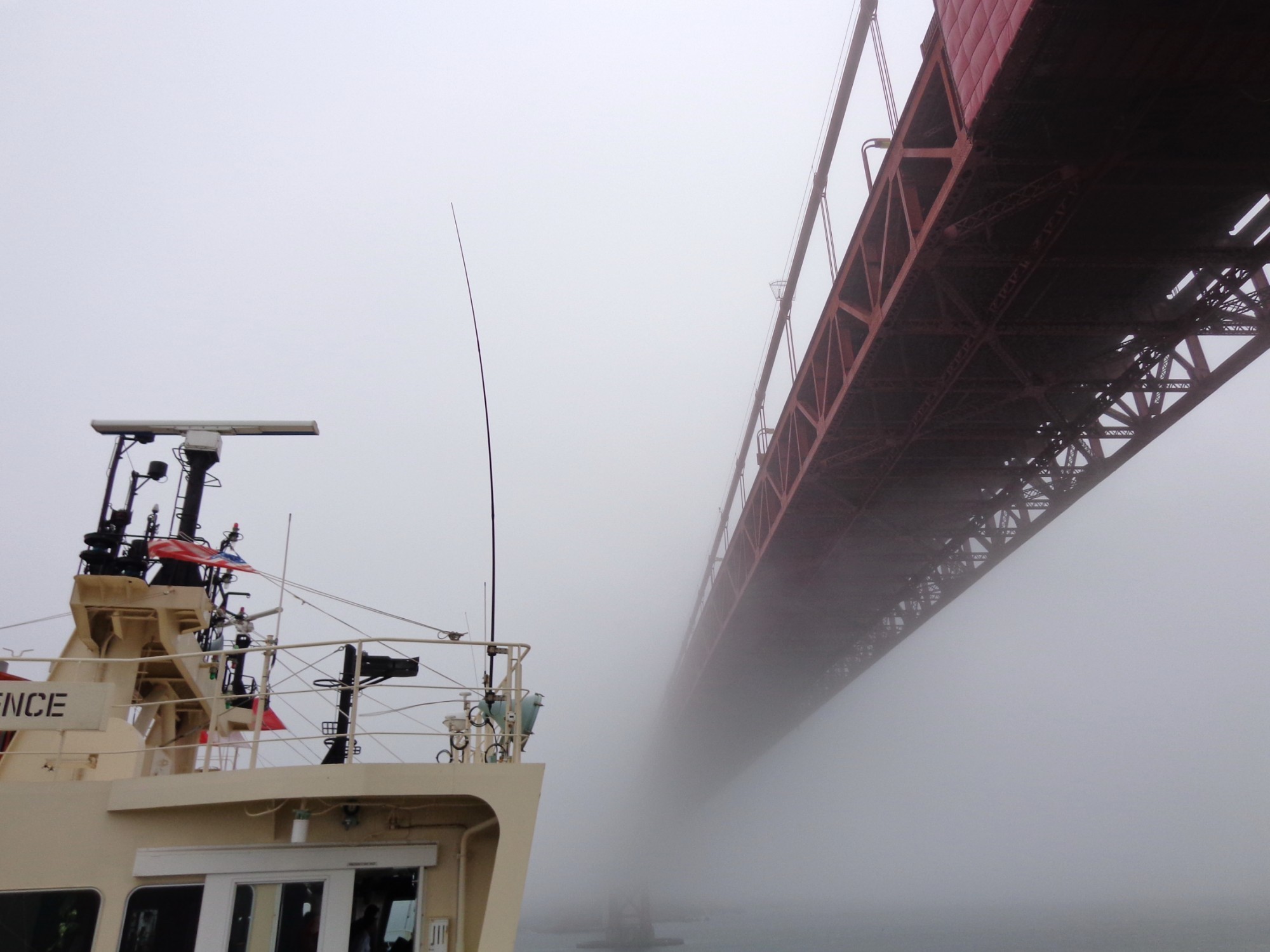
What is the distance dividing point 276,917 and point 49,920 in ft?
5.02

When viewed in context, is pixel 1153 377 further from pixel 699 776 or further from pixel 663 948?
pixel 663 948

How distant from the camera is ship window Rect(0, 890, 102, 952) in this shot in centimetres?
606

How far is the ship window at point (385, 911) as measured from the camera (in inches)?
245

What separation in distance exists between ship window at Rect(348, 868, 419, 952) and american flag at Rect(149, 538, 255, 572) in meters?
4.31

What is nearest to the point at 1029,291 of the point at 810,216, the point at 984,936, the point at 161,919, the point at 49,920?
the point at 810,216

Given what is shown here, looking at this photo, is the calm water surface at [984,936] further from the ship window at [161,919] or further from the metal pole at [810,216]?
the ship window at [161,919]

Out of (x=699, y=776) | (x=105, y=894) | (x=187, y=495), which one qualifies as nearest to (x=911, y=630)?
(x=187, y=495)

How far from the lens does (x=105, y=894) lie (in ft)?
20.5

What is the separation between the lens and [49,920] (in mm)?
6133

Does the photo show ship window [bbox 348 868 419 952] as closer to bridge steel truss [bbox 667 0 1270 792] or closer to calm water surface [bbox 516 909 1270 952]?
bridge steel truss [bbox 667 0 1270 792]

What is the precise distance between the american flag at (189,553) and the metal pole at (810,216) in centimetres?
1409

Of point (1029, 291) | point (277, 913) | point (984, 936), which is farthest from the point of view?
point (984, 936)

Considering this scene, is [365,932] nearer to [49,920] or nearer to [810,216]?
[49,920]

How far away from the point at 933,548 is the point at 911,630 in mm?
7409
